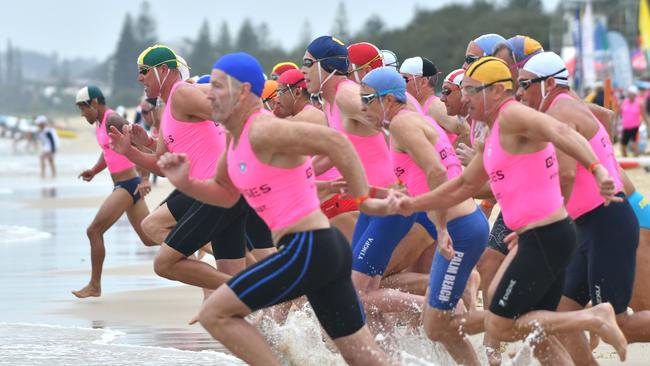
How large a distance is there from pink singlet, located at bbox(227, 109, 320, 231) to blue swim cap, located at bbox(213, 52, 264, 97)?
223mm

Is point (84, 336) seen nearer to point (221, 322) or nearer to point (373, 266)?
point (373, 266)

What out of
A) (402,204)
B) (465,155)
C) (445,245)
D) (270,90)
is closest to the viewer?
(402,204)

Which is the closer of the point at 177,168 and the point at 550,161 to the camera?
the point at 177,168

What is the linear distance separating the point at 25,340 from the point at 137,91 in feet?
628

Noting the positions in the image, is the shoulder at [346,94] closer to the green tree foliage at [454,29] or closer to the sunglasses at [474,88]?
the sunglasses at [474,88]

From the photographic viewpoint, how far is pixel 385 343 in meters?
9.06

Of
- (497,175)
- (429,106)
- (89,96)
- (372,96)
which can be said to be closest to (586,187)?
(497,175)

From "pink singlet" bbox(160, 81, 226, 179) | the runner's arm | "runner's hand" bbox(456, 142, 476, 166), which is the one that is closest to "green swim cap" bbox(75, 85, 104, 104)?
"pink singlet" bbox(160, 81, 226, 179)

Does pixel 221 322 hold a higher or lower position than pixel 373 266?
higher

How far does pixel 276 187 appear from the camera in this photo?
6.75 m

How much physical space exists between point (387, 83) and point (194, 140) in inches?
85.1

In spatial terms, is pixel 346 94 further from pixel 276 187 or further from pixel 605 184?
→ pixel 605 184

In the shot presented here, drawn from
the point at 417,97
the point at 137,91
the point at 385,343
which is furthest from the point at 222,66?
the point at 137,91

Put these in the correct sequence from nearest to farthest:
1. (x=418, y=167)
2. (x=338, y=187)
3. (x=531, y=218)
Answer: (x=531, y=218) → (x=338, y=187) → (x=418, y=167)
